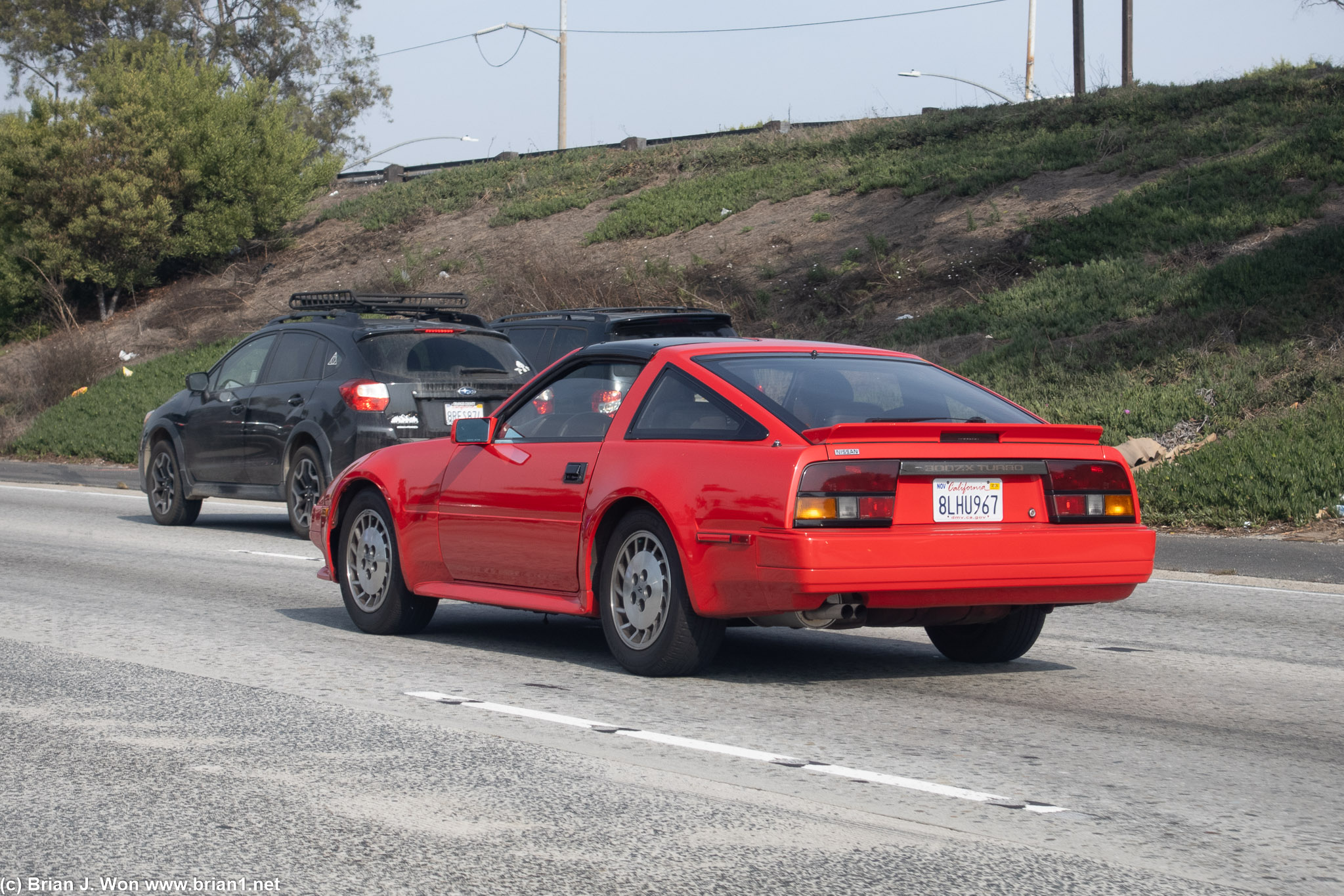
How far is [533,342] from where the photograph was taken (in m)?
15.1

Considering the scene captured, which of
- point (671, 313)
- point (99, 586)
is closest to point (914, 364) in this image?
point (99, 586)

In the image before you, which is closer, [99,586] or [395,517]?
[395,517]

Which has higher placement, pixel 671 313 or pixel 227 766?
pixel 671 313

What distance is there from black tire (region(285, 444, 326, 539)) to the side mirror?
5.34m

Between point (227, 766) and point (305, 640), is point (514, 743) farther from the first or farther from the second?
point (305, 640)

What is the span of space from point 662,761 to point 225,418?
32.7ft

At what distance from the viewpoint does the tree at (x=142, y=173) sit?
3797cm

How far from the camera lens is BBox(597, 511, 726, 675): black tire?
6344 mm

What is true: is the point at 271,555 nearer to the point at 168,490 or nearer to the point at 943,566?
the point at 168,490

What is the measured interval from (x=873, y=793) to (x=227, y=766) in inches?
84.8

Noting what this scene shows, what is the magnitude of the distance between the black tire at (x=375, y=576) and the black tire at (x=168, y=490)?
708 centimetres

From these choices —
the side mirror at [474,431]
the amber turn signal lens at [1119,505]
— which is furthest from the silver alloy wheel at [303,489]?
the amber turn signal lens at [1119,505]

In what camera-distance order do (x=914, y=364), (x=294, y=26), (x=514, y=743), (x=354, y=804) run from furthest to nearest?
(x=294, y=26) < (x=914, y=364) < (x=514, y=743) < (x=354, y=804)

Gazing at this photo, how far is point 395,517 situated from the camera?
7910 mm
